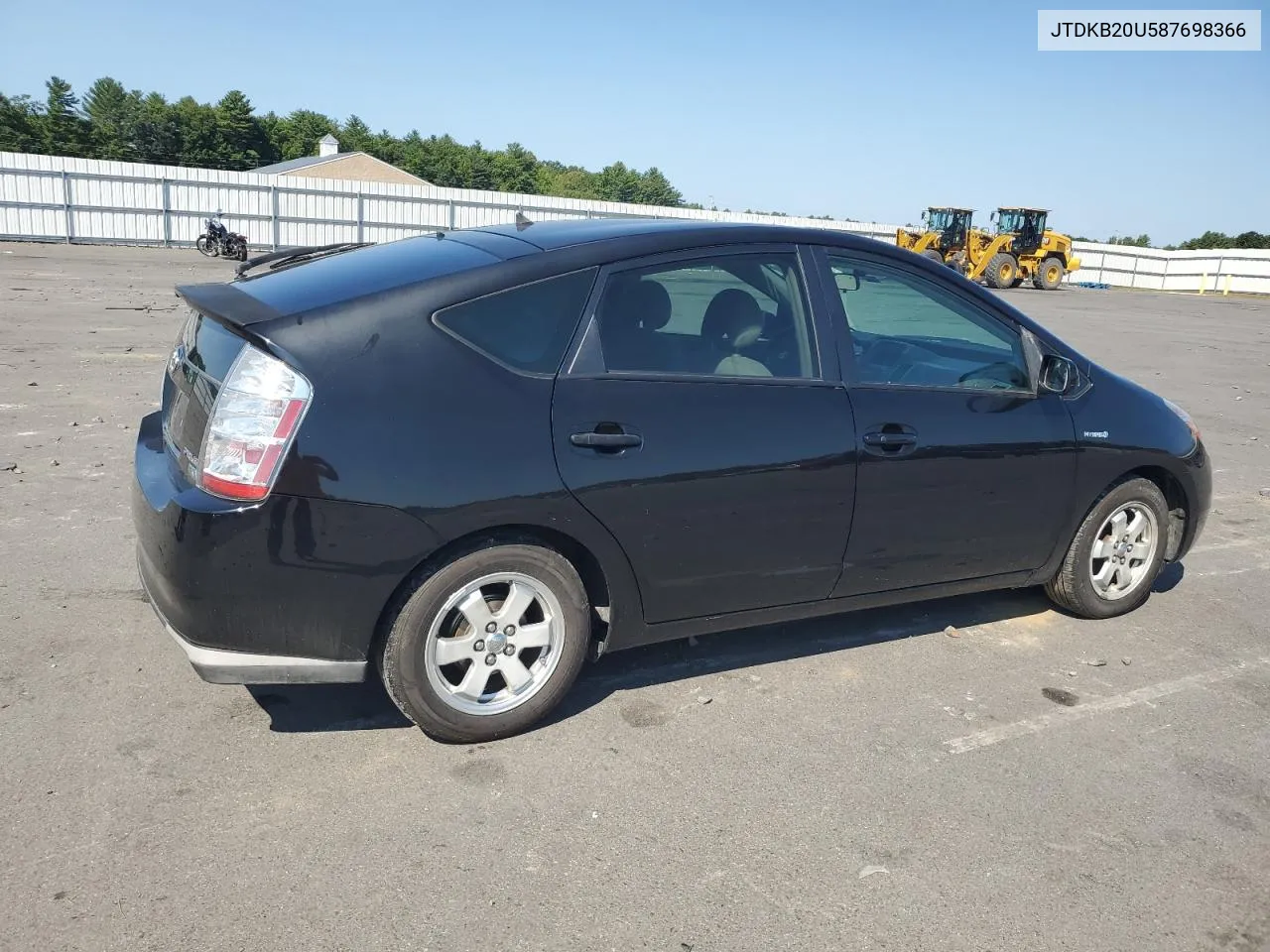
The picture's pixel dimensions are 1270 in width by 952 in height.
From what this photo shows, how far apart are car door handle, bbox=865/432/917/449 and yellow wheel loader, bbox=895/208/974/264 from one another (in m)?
Result: 33.5

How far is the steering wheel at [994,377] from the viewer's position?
14.2ft

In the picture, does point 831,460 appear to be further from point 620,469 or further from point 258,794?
point 258,794

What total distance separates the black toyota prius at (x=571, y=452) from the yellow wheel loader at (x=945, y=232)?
33.1 metres

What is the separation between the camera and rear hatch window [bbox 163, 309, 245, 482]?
320 centimetres

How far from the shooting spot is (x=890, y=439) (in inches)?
156

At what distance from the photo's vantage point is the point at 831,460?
3.84 m

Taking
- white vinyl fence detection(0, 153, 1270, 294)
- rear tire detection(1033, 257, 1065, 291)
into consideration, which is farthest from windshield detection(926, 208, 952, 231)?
rear tire detection(1033, 257, 1065, 291)

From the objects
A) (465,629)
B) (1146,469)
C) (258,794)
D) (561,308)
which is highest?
(561,308)

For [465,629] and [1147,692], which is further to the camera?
[1147,692]

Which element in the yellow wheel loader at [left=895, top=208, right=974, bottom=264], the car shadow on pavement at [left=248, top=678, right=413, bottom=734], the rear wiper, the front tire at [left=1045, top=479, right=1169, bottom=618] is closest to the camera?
the car shadow on pavement at [left=248, top=678, right=413, bottom=734]

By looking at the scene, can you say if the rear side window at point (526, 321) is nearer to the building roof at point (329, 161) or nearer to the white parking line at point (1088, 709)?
the white parking line at point (1088, 709)

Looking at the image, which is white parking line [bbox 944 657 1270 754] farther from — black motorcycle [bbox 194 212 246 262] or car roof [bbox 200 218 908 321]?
black motorcycle [bbox 194 212 246 262]

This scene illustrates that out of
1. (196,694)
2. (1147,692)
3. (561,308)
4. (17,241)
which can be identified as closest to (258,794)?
(196,694)

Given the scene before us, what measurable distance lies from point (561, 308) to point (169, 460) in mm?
1382
